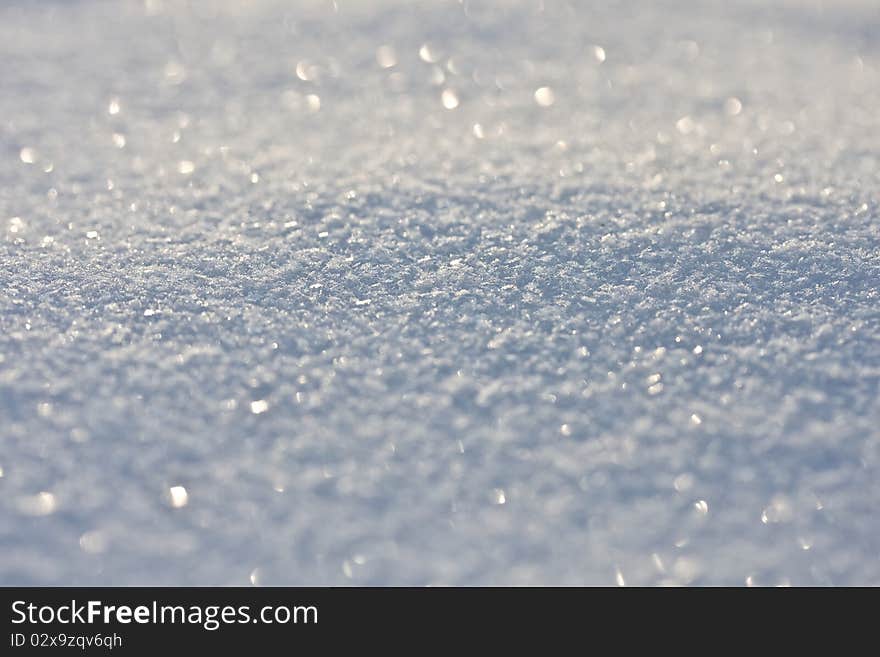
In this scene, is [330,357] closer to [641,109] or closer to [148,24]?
[641,109]

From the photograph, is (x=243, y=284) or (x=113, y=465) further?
(x=243, y=284)

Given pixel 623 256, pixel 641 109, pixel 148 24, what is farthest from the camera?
pixel 148 24
